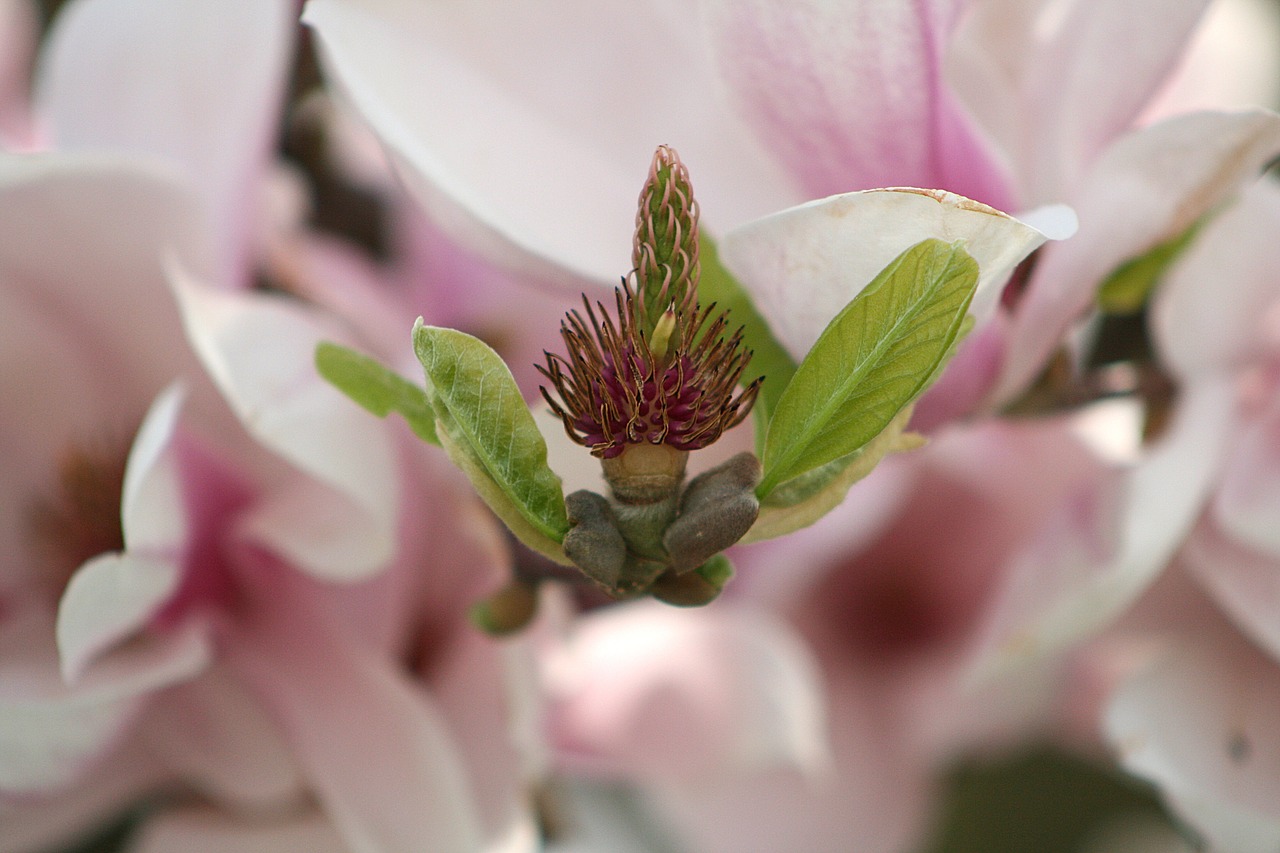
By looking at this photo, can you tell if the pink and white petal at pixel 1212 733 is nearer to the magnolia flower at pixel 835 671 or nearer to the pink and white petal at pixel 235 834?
the magnolia flower at pixel 835 671

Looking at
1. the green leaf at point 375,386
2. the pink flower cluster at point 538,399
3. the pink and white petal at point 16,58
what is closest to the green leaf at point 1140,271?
the pink flower cluster at point 538,399

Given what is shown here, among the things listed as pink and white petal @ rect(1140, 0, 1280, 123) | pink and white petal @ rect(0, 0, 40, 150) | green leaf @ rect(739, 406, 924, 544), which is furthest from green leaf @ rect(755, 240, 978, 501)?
pink and white petal @ rect(0, 0, 40, 150)

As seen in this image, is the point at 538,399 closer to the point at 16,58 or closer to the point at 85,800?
the point at 85,800

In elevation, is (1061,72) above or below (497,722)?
above

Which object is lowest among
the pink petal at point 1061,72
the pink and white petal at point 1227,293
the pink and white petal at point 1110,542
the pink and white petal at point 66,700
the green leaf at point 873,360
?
the pink and white petal at point 66,700

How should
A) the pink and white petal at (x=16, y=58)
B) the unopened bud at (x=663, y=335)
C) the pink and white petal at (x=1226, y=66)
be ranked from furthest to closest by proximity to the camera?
the pink and white petal at (x=16, y=58) < the pink and white petal at (x=1226, y=66) < the unopened bud at (x=663, y=335)

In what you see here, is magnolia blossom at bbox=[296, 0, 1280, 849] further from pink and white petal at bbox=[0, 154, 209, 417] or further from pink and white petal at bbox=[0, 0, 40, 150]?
pink and white petal at bbox=[0, 0, 40, 150]

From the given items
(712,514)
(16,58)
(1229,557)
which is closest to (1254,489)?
(1229,557)
